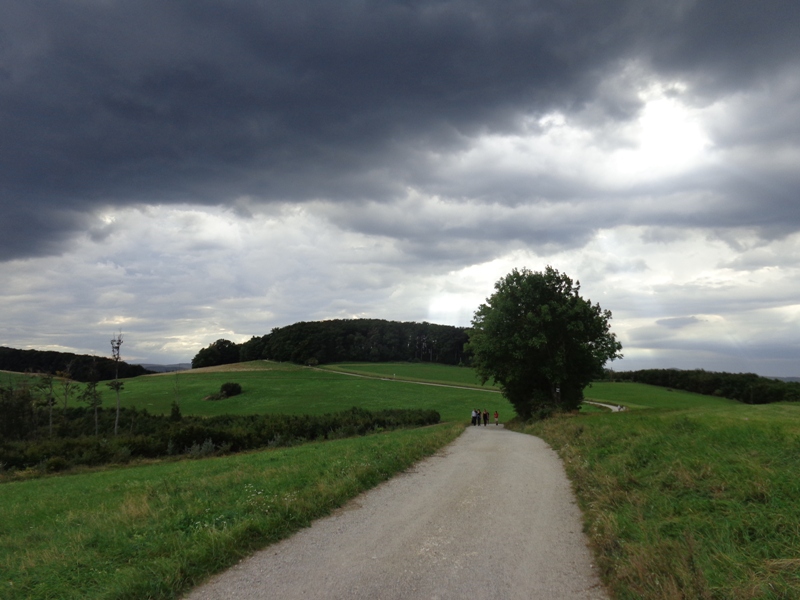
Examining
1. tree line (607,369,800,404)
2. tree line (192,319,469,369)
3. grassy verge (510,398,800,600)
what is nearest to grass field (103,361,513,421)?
tree line (607,369,800,404)

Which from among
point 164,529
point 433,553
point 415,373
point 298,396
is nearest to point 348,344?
point 415,373

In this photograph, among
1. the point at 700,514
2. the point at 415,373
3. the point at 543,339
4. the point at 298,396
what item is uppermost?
the point at 543,339

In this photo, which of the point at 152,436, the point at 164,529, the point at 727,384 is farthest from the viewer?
the point at 727,384

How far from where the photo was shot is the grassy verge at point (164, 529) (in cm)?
609

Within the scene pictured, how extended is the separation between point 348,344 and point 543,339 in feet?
393

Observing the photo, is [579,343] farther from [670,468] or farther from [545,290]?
[670,468]

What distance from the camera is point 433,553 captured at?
6699 millimetres

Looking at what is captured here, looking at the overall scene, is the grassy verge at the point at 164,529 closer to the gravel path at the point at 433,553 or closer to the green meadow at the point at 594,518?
the green meadow at the point at 594,518

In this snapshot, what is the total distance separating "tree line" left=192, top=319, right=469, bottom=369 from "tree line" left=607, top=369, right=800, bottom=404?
52.0 m

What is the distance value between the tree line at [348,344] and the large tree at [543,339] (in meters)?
99.4

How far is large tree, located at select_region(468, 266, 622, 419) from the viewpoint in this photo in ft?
123

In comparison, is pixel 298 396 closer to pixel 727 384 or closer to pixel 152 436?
pixel 152 436

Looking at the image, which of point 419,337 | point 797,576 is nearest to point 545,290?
point 797,576

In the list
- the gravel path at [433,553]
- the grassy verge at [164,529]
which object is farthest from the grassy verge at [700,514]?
the grassy verge at [164,529]
